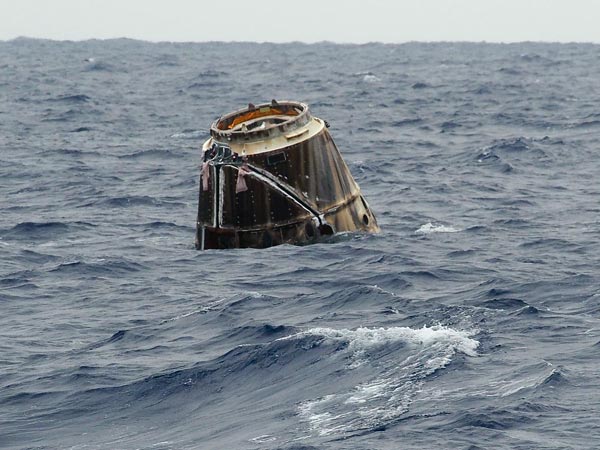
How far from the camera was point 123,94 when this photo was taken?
81.0 m

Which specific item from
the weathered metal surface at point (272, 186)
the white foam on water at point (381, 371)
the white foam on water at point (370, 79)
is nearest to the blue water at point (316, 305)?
the white foam on water at point (381, 371)

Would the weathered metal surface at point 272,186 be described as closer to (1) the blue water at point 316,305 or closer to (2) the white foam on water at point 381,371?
(1) the blue water at point 316,305

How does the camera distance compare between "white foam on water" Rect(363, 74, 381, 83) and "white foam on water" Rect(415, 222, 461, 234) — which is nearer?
"white foam on water" Rect(415, 222, 461, 234)

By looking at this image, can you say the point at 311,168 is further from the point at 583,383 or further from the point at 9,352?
the point at 583,383

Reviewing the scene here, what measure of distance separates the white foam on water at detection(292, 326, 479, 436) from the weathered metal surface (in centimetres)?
728

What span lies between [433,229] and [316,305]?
974 cm

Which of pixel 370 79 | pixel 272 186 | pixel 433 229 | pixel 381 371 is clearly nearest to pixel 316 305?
pixel 272 186

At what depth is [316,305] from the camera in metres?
27.0

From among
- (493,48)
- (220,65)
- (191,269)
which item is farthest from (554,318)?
(493,48)

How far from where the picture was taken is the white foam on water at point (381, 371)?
19859 millimetres

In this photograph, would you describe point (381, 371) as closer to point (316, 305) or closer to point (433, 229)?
point (316, 305)

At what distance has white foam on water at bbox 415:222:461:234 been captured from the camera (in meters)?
35.4

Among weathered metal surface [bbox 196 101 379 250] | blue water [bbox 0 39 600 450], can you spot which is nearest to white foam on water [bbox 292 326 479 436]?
blue water [bbox 0 39 600 450]

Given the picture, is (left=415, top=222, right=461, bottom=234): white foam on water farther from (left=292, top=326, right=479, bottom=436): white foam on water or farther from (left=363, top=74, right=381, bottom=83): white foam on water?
(left=363, top=74, right=381, bottom=83): white foam on water
